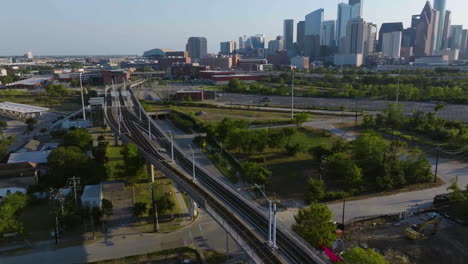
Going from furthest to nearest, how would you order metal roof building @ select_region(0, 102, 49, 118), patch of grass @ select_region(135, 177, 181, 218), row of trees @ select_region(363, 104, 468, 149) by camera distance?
metal roof building @ select_region(0, 102, 49, 118) → row of trees @ select_region(363, 104, 468, 149) → patch of grass @ select_region(135, 177, 181, 218)

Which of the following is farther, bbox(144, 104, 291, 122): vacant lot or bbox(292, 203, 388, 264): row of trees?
bbox(144, 104, 291, 122): vacant lot

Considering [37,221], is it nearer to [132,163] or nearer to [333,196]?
[132,163]

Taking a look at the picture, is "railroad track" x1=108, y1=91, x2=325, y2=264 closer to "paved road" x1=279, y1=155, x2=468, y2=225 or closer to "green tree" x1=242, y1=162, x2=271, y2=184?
"paved road" x1=279, y1=155, x2=468, y2=225

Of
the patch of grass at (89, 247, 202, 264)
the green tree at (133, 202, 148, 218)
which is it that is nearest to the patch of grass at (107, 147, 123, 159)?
the green tree at (133, 202, 148, 218)

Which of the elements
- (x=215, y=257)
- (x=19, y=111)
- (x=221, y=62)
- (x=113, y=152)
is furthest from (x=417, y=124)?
(x=221, y=62)

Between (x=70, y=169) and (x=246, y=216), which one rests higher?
(x=246, y=216)

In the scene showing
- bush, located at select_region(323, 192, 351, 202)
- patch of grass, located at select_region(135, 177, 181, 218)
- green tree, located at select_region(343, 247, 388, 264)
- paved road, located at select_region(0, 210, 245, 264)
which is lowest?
paved road, located at select_region(0, 210, 245, 264)
